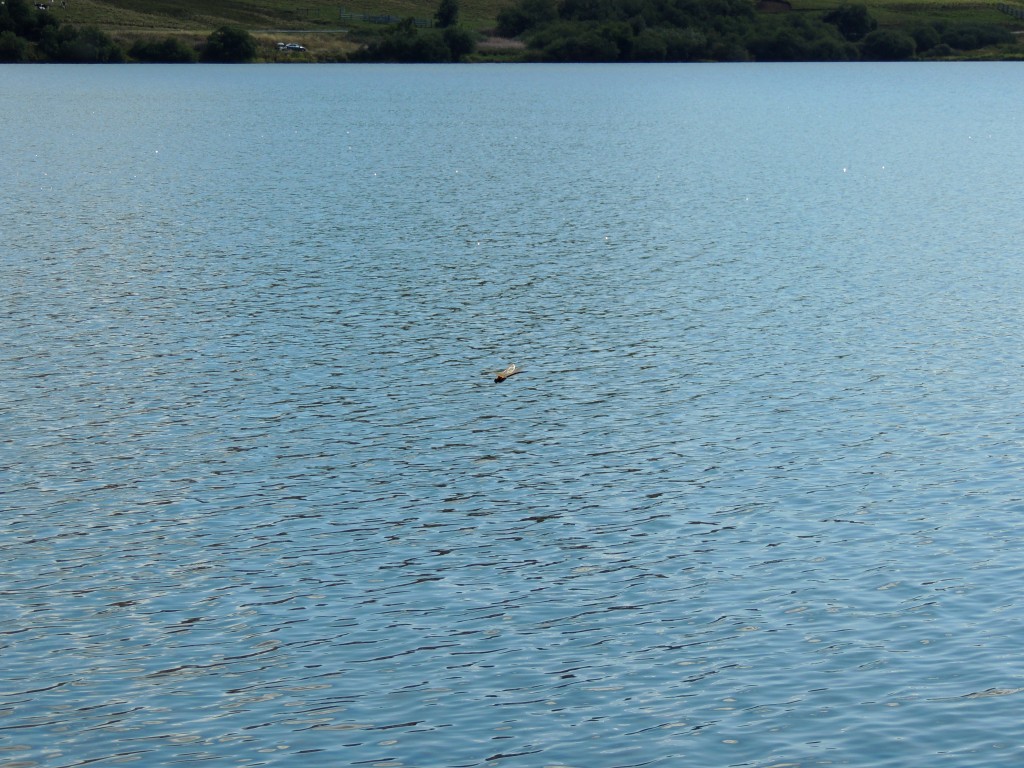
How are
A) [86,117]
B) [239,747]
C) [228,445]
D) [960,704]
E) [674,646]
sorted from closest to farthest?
[239,747], [960,704], [674,646], [228,445], [86,117]

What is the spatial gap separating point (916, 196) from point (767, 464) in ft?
182

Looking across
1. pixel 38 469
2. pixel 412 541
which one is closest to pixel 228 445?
pixel 38 469

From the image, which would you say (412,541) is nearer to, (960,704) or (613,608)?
(613,608)

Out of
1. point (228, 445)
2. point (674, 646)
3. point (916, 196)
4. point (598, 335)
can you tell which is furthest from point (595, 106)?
point (674, 646)

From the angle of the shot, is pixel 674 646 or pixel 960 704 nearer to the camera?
pixel 960 704

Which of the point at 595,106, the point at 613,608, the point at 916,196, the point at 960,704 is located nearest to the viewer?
the point at 960,704

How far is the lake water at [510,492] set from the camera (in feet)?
64.4

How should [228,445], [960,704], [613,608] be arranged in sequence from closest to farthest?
[960,704], [613,608], [228,445]

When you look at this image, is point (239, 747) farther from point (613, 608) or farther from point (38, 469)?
point (38, 469)

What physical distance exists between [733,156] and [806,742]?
91.1m

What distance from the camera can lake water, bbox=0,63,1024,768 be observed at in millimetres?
19625

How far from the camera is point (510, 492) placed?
29.3 m

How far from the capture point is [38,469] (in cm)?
3039

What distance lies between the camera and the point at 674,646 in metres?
21.8
